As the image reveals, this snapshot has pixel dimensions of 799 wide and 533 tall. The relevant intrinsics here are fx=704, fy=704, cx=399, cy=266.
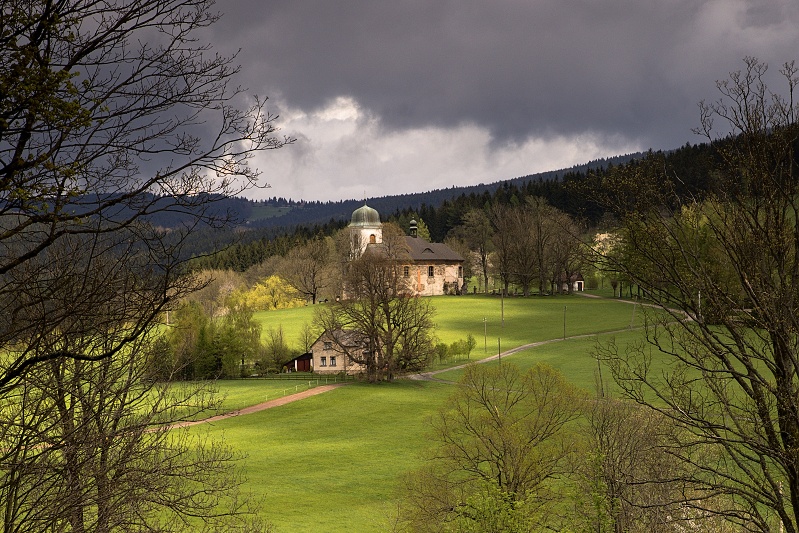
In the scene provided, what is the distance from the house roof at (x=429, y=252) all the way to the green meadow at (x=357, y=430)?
26.5 m

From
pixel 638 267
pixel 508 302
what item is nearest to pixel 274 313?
pixel 508 302

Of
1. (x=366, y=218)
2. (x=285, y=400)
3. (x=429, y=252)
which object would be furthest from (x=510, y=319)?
(x=366, y=218)

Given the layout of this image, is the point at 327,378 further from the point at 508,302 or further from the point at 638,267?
the point at 638,267

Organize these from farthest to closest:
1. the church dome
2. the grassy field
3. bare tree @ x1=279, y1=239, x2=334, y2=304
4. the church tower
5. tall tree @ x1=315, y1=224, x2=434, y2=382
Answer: the church dome → bare tree @ x1=279, y1=239, x2=334, y2=304 → the church tower → the grassy field → tall tree @ x1=315, y1=224, x2=434, y2=382

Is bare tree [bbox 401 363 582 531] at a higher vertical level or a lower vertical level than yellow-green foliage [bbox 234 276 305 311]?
lower

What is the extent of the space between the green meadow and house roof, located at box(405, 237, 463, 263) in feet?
86.8

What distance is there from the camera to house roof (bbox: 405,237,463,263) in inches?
4286

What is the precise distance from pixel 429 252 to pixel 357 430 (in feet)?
220

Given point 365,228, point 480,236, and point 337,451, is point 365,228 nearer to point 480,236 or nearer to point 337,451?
point 480,236

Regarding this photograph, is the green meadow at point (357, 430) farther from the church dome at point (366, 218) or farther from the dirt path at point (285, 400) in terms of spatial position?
the church dome at point (366, 218)

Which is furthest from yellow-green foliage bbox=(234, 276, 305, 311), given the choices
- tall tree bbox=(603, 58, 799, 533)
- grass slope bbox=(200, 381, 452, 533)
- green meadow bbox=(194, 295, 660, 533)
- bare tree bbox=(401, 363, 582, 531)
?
tall tree bbox=(603, 58, 799, 533)

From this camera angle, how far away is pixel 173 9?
23.1 ft

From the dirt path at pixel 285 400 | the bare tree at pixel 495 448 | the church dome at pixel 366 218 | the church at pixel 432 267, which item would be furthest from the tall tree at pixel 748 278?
the church dome at pixel 366 218

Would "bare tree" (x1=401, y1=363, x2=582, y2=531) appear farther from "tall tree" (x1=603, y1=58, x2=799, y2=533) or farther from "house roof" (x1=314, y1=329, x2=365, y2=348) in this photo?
"house roof" (x1=314, y1=329, x2=365, y2=348)
